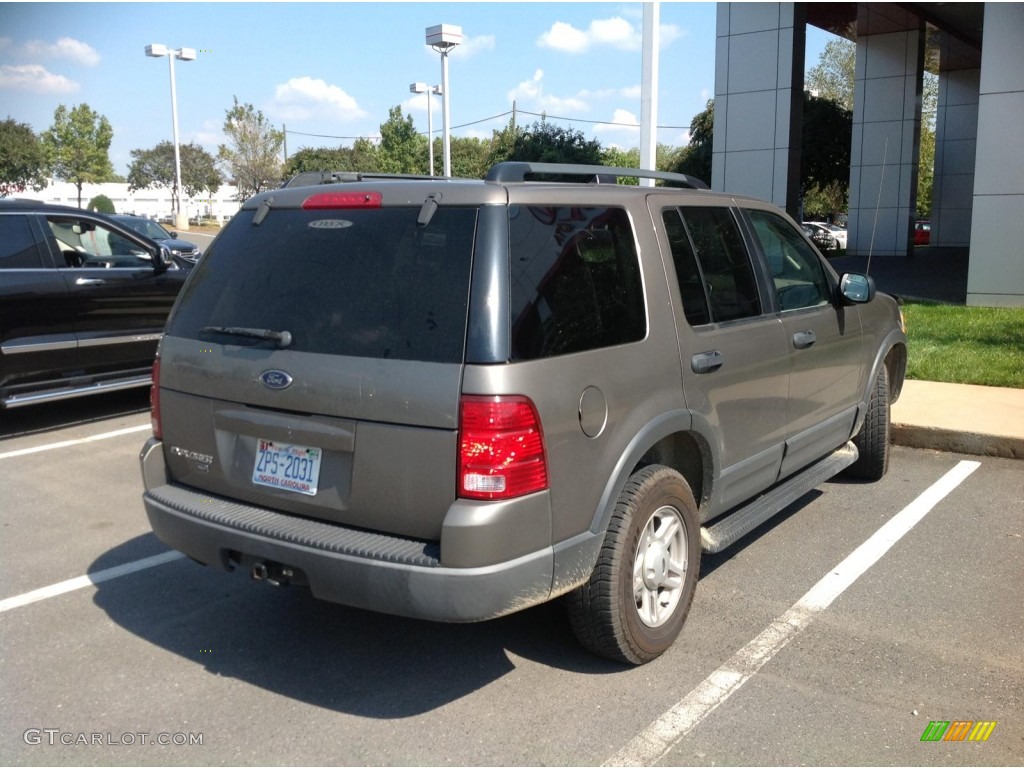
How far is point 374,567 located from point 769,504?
2.30 m

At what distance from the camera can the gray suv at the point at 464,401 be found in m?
3.14

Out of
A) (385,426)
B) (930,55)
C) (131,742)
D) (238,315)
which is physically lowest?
(131,742)

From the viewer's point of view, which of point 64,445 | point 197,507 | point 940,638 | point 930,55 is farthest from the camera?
point 930,55

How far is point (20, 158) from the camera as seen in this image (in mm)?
54812

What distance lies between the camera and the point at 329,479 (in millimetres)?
3354


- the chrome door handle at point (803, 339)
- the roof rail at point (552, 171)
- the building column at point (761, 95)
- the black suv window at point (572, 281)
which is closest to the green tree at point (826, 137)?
the building column at point (761, 95)

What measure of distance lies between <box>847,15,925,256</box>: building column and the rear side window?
79.5 feet

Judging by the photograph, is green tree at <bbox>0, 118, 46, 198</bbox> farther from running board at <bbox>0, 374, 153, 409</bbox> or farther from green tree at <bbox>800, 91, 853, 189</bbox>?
running board at <bbox>0, 374, 153, 409</bbox>

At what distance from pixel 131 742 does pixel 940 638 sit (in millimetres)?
3247

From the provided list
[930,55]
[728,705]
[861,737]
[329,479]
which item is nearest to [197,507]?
[329,479]

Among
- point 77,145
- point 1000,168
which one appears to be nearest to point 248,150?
point 77,145

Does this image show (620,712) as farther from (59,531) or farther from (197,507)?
(59,531)

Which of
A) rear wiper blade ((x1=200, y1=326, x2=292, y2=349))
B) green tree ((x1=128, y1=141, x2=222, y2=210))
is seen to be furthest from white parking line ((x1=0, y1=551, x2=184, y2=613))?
green tree ((x1=128, y1=141, x2=222, y2=210))

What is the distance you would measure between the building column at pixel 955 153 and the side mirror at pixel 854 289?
97.7 ft
